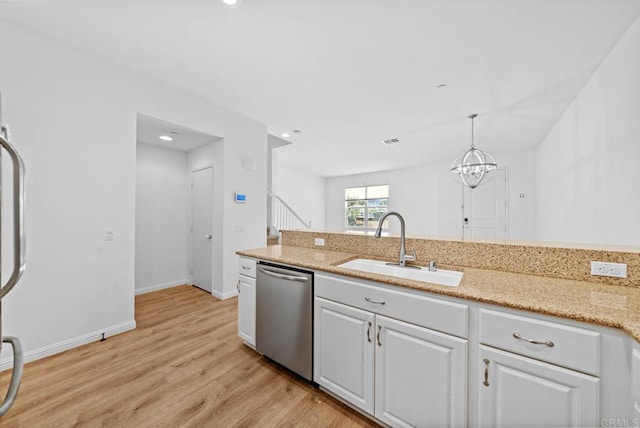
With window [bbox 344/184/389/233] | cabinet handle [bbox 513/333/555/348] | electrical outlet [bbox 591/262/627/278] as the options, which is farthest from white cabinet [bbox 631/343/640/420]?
window [bbox 344/184/389/233]

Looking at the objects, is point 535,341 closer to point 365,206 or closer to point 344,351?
point 344,351

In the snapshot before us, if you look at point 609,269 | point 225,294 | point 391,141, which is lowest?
point 225,294

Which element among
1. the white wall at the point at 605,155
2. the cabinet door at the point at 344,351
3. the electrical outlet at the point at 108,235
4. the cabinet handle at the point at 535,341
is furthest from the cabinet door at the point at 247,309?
the white wall at the point at 605,155

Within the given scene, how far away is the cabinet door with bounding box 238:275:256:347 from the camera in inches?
88.4

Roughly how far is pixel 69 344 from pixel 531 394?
347cm

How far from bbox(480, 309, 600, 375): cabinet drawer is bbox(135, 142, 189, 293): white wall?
4453 millimetres

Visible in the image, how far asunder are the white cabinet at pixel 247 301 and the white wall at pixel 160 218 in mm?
2512

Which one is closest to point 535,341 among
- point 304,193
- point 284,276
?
point 284,276

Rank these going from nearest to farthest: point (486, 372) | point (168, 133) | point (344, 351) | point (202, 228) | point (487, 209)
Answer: point (486, 372) < point (344, 351) < point (168, 133) < point (202, 228) < point (487, 209)

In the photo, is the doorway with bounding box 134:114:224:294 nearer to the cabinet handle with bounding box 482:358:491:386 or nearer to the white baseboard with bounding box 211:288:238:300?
the white baseboard with bounding box 211:288:238:300

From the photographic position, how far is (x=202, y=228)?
4.10 metres

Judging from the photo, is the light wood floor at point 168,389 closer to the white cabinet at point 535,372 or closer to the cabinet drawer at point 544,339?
the white cabinet at point 535,372

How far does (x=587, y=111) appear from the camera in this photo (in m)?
2.89

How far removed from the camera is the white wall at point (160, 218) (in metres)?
3.92
